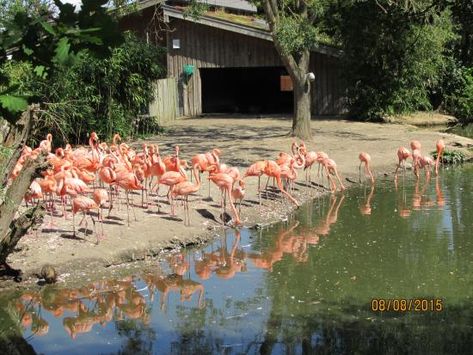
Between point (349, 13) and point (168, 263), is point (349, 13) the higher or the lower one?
the higher one

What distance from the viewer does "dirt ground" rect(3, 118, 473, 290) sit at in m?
8.63

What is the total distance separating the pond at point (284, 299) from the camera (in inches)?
246

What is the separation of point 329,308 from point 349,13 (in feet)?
60.1

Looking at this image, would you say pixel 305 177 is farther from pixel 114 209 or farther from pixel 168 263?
pixel 168 263

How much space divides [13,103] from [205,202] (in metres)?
8.85

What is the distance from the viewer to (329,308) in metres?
6.97

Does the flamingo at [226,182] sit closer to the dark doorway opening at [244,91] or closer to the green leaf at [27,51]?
the green leaf at [27,51]

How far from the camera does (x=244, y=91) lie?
31594 millimetres

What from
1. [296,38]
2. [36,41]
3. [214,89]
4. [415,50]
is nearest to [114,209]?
[296,38]

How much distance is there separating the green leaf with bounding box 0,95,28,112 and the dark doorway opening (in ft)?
85.9

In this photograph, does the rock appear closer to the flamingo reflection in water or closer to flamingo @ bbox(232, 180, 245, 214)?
flamingo @ bbox(232, 180, 245, 214)

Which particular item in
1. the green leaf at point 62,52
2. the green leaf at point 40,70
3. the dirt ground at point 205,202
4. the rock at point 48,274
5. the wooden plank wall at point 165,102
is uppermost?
the green leaf at point 62,52
